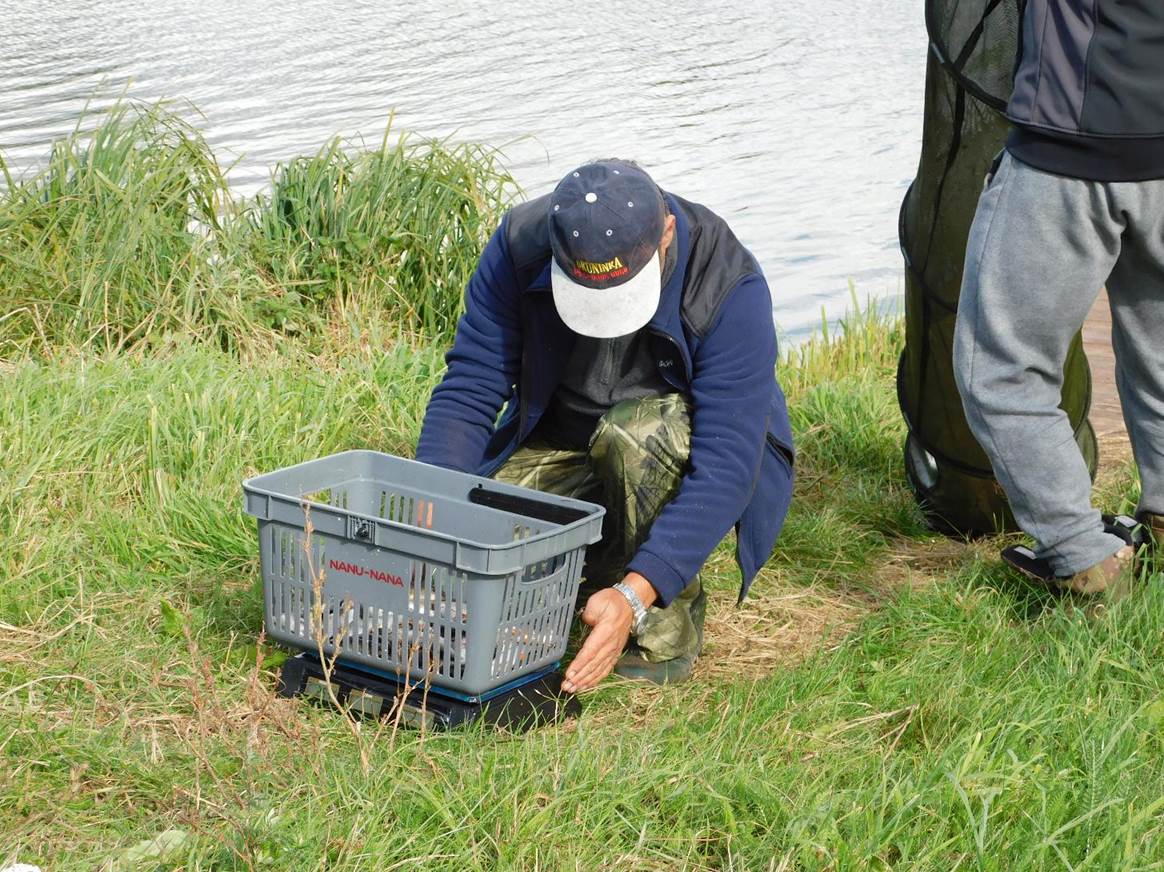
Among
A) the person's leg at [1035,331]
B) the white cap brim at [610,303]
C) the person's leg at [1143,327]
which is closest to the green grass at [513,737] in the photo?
the person's leg at [1035,331]

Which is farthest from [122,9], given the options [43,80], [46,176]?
[46,176]

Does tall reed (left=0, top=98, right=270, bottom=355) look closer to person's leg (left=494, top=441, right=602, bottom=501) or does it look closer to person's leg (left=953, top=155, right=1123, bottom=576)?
person's leg (left=494, top=441, right=602, bottom=501)

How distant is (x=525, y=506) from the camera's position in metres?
2.69

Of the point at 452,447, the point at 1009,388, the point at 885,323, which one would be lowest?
the point at 885,323

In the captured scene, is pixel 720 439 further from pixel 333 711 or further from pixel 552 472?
pixel 333 711

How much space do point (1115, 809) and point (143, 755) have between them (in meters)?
1.59

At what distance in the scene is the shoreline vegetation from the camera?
2.07 m

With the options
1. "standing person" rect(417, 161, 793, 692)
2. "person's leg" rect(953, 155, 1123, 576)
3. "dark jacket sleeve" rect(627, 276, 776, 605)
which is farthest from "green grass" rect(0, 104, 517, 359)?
"person's leg" rect(953, 155, 1123, 576)

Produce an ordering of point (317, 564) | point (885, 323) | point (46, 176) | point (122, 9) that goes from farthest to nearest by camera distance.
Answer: point (122, 9) → point (885, 323) → point (46, 176) → point (317, 564)

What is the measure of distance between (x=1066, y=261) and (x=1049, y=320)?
0.40ft

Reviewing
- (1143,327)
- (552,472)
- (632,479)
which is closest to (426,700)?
(632,479)

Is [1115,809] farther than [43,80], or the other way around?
[43,80]

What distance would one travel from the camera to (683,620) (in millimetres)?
2934

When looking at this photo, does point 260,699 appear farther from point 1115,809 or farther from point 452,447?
point 1115,809
